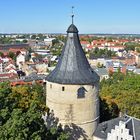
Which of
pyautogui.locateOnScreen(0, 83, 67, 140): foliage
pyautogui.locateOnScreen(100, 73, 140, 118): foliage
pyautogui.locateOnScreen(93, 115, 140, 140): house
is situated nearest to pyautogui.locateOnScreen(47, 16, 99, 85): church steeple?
pyautogui.locateOnScreen(93, 115, 140, 140): house

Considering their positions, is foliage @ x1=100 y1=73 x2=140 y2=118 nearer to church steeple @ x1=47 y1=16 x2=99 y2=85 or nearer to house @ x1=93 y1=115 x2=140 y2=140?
house @ x1=93 y1=115 x2=140 y2=140

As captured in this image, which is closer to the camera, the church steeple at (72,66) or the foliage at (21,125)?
the foliage at (21,125)

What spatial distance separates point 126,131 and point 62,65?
9028 mm

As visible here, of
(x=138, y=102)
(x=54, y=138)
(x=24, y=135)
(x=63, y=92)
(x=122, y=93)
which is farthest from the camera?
(x=122, y=93)

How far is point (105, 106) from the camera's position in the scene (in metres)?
46.3

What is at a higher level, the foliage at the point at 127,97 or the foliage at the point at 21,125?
the foliage at the point at 21,125

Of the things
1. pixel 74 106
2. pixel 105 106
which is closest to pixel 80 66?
pixel 74 106

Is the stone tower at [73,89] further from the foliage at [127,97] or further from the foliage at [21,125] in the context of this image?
the foliage at [127,97]

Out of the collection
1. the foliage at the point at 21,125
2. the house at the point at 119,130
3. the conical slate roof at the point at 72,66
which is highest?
the conical slate roof at the point at 72,66

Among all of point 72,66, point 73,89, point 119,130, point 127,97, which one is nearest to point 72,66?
point 72,66

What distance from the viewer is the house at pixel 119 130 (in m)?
32.1

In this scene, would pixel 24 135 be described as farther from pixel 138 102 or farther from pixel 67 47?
pixel 138 102

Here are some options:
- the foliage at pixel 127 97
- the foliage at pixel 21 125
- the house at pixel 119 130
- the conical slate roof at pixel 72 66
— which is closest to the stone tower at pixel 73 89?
the conical slate roof at pixel 72 66

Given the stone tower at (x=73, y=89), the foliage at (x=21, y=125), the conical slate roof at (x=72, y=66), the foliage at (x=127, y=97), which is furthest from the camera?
the foliage at (x=127, y=97)
